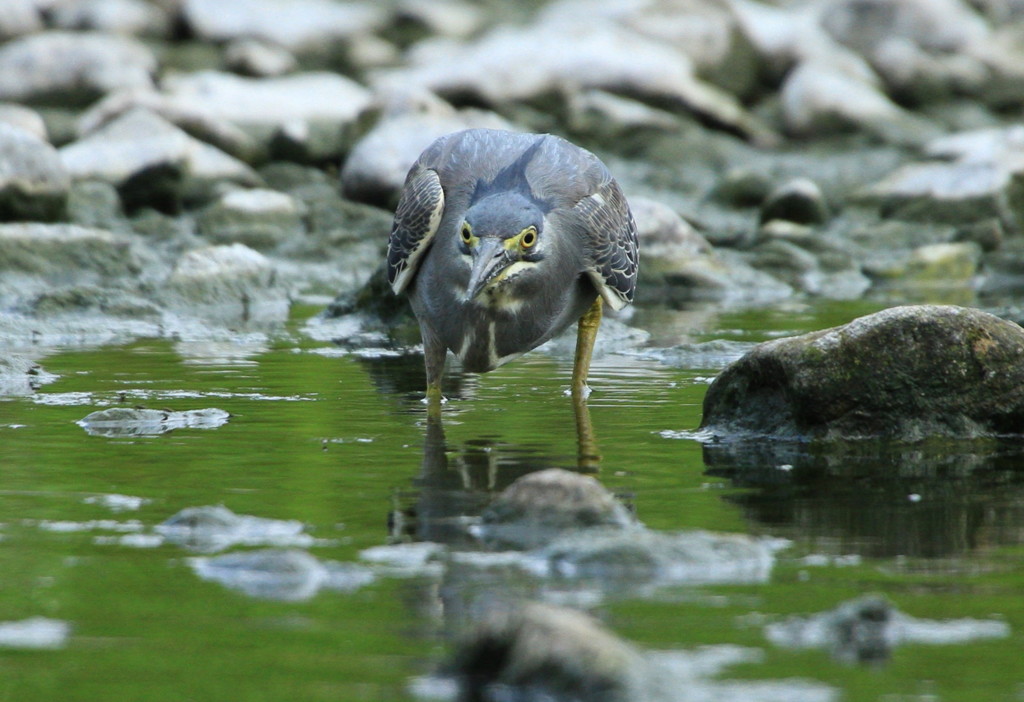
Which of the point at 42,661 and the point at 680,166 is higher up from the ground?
the point at 680,166

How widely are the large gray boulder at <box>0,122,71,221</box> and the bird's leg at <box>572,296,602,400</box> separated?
6.48 meters

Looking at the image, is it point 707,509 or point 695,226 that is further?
point 695,226

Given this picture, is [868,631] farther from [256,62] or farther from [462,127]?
[256,62]

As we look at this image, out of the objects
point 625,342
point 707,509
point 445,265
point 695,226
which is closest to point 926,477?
point 707,509

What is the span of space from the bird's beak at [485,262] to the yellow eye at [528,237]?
0.36 feet

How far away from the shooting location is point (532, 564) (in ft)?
14.4

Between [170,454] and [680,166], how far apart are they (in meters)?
13.1

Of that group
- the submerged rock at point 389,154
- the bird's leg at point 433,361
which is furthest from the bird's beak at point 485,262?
the submerged rock at point 389,154

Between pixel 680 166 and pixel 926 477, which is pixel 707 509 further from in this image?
pixel 680 166

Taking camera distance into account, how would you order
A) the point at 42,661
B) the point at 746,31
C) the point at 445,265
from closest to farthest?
1. the point at 42,661
2. the point at 445,265
3. the point at 746,31

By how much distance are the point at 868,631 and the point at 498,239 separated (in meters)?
3.06

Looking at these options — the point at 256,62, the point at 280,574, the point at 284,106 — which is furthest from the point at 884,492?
the point at 256,62

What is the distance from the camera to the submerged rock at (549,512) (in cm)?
471

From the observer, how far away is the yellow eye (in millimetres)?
6562
